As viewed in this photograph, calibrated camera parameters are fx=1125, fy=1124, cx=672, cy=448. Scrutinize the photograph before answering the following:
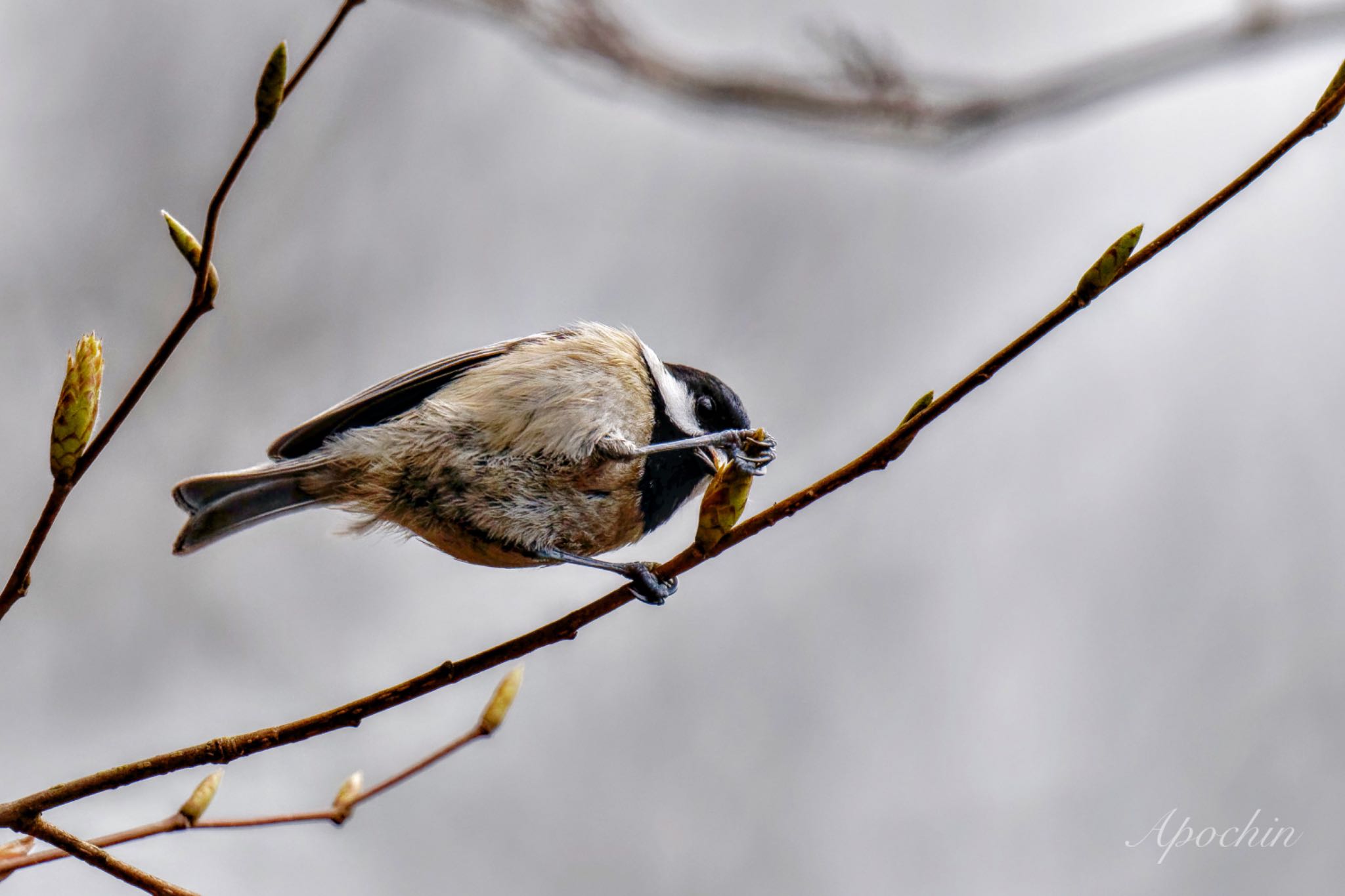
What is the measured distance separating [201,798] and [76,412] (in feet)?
2.50

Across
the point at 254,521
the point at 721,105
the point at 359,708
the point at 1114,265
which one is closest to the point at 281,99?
the point at 359,708

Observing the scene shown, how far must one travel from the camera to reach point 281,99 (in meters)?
1.39

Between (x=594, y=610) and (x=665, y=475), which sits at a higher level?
(x=665, y=475)

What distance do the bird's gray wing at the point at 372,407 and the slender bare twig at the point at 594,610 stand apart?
1154 mm

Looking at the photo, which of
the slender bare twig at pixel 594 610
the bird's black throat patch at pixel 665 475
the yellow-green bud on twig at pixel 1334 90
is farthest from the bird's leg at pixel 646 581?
the yellow-green bud on twig at pixel 1334 90

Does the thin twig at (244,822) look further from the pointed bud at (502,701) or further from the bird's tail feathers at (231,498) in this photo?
the bird's tail feathers at (231,498)

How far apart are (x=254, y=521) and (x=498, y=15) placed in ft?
5.95

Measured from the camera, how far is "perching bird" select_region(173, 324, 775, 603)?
8.48 feet

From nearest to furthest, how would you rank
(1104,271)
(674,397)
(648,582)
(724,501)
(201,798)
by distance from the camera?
(1104,271) < (724,501) < (201,798) < (648,582) < (674,397)

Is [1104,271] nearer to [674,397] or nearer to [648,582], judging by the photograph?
[648,582]

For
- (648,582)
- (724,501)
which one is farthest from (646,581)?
(724,501)

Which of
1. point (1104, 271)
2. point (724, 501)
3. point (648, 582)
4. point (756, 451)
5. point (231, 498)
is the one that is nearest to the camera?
point (1104, 271)

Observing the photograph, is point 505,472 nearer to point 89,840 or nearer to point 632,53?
point 89,840

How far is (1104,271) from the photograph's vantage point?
150 cm
